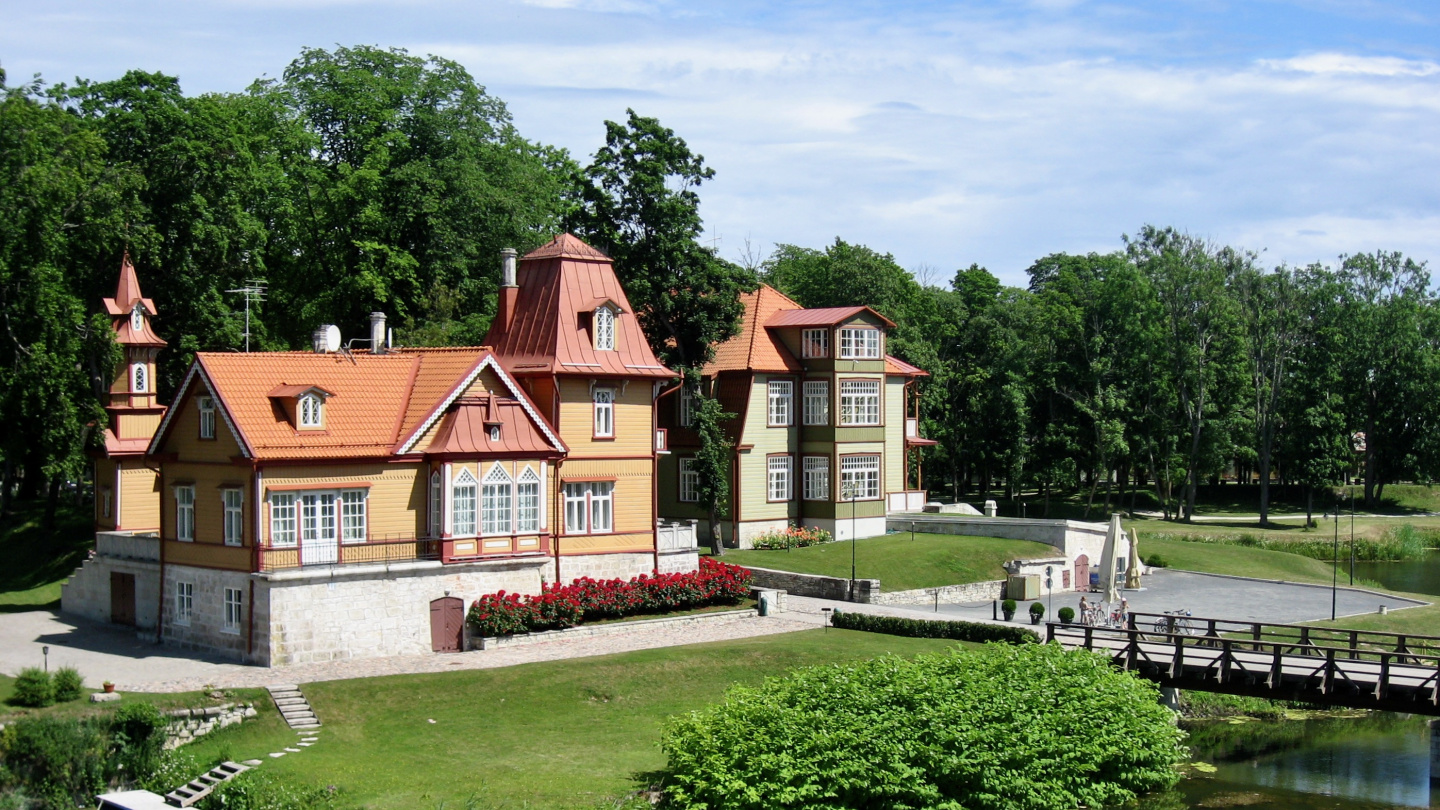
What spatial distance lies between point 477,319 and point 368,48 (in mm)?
16676

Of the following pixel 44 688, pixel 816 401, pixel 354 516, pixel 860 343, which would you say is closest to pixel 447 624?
pixel 354 516

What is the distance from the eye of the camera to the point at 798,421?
59.3 metres

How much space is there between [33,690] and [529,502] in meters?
14.2

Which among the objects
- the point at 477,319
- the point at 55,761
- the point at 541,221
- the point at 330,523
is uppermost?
the point at 541,221

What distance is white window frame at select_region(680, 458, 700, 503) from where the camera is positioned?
57938 mm

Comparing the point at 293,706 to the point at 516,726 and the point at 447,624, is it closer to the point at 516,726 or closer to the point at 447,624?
the point at 516,726

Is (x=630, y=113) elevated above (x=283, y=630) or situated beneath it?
elevated above

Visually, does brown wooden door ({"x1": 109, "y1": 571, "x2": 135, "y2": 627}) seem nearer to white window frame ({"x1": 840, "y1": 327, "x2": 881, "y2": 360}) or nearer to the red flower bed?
the red flower bed

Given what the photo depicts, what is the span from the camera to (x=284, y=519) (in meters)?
38.0

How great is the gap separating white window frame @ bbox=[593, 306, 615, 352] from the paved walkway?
880 cm

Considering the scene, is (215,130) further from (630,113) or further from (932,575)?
(932,575)

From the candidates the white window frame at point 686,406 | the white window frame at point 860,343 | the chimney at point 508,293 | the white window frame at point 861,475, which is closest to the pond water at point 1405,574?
the white window frame at point 861,475

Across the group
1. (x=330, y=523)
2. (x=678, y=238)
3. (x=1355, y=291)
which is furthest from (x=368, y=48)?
(x=1355, y=291)

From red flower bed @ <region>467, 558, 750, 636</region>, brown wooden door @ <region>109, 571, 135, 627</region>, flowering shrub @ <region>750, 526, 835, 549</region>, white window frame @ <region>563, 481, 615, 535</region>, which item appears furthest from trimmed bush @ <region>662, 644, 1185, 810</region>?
flowering shrub @ <region>750, 526, 835, 549</region>
